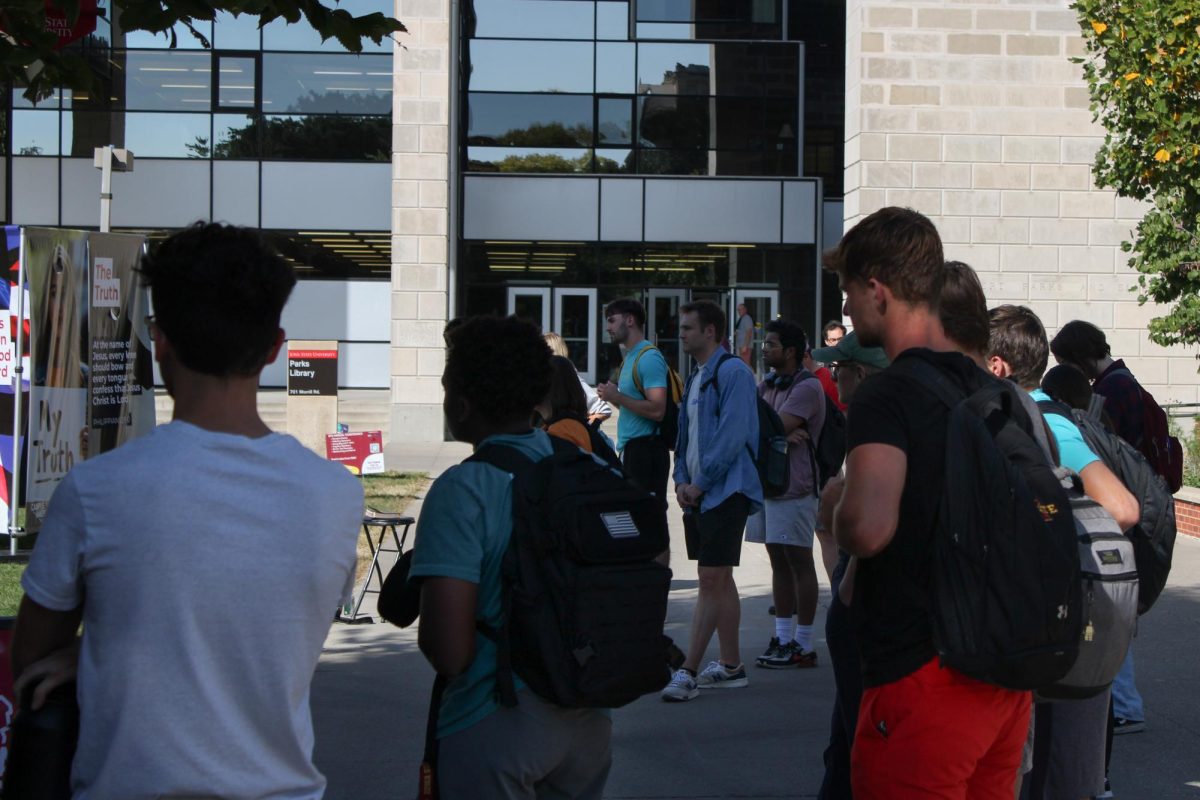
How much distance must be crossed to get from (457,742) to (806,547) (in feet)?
16.5

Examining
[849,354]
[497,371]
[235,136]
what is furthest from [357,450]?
[235,136]

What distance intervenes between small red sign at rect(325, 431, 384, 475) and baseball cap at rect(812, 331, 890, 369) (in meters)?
10.1

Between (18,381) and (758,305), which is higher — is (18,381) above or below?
below

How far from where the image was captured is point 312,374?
59.7ft

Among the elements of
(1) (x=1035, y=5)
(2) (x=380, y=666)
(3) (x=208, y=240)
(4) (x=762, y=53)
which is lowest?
(2) (x=380, y=666)

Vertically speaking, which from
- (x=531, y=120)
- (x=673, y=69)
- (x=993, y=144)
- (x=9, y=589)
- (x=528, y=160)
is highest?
(x=673, y=69)

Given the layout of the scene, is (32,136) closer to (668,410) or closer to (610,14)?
(610,14)

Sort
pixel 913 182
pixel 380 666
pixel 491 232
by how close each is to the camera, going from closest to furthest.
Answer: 1. pixel 380 666
2. pixel 913 182
3. pixel 491 232

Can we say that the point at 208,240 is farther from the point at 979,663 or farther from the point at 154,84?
the point at 154,84

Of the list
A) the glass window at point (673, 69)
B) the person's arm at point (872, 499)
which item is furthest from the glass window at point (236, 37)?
the person's arm at point (872, 499)

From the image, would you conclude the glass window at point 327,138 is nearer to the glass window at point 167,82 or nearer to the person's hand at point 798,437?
the glass window at point 167,82

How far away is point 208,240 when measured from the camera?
7.59ft

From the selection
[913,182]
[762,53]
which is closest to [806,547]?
[913,182]

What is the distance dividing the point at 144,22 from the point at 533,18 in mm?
22615
